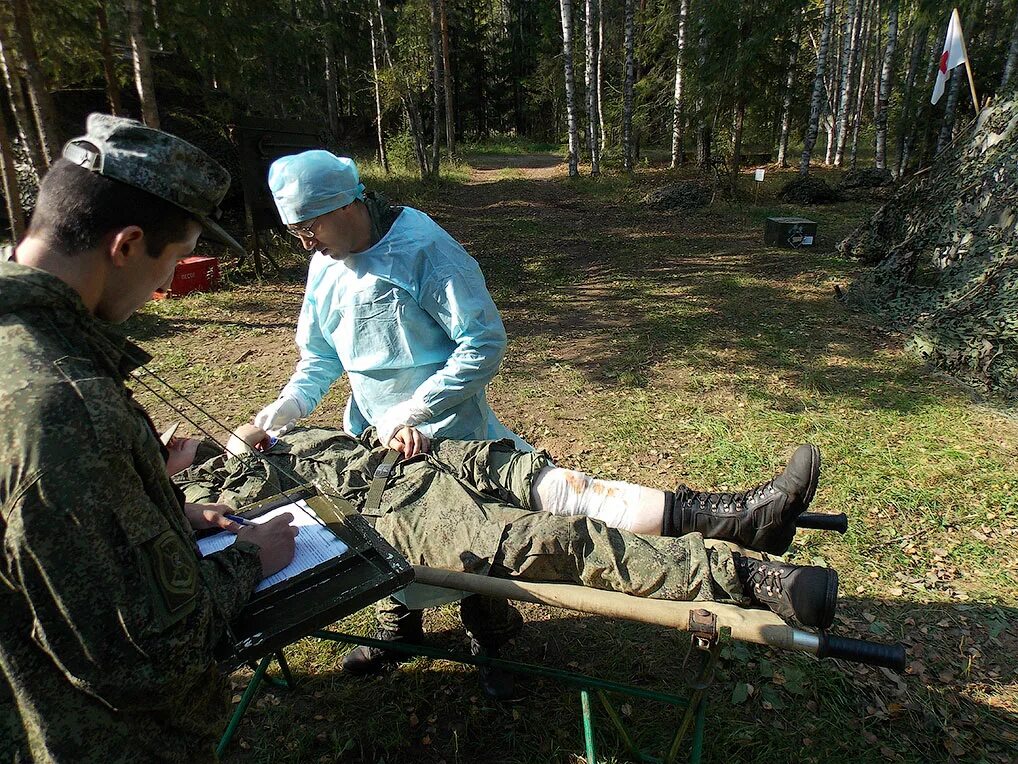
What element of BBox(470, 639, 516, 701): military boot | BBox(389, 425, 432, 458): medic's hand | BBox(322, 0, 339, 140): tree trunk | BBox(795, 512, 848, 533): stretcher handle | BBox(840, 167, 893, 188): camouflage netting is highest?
BBox(322, 0, 339, 140): tree trunk

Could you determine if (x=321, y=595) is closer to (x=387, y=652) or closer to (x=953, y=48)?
(x=387, y=652)

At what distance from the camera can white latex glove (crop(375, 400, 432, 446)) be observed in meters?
2.48

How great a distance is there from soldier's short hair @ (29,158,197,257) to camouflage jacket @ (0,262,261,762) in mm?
99

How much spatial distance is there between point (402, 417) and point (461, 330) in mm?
438

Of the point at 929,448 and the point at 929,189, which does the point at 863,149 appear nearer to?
the point at 929,189

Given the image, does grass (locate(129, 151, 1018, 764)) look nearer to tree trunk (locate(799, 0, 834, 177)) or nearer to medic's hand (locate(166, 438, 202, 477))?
medic's hand (locate(166, 438, 202, 477))

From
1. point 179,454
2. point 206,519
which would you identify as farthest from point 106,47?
point 206,519

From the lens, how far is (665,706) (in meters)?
2.61

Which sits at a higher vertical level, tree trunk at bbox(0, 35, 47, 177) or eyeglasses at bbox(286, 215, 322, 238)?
tree trunk at bbox(0, 35, 47, 177)

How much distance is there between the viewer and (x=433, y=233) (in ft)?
8.13

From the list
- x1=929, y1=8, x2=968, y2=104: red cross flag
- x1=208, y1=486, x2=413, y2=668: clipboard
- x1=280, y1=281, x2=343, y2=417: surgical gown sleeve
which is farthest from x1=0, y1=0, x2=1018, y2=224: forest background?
x1=208, y1=486, x2=413, y2=668: clipboard

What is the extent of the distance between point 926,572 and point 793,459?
1643 millimetres

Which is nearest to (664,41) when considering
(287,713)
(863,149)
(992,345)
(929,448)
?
(863,149)

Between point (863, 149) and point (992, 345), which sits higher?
point (863, 149)
